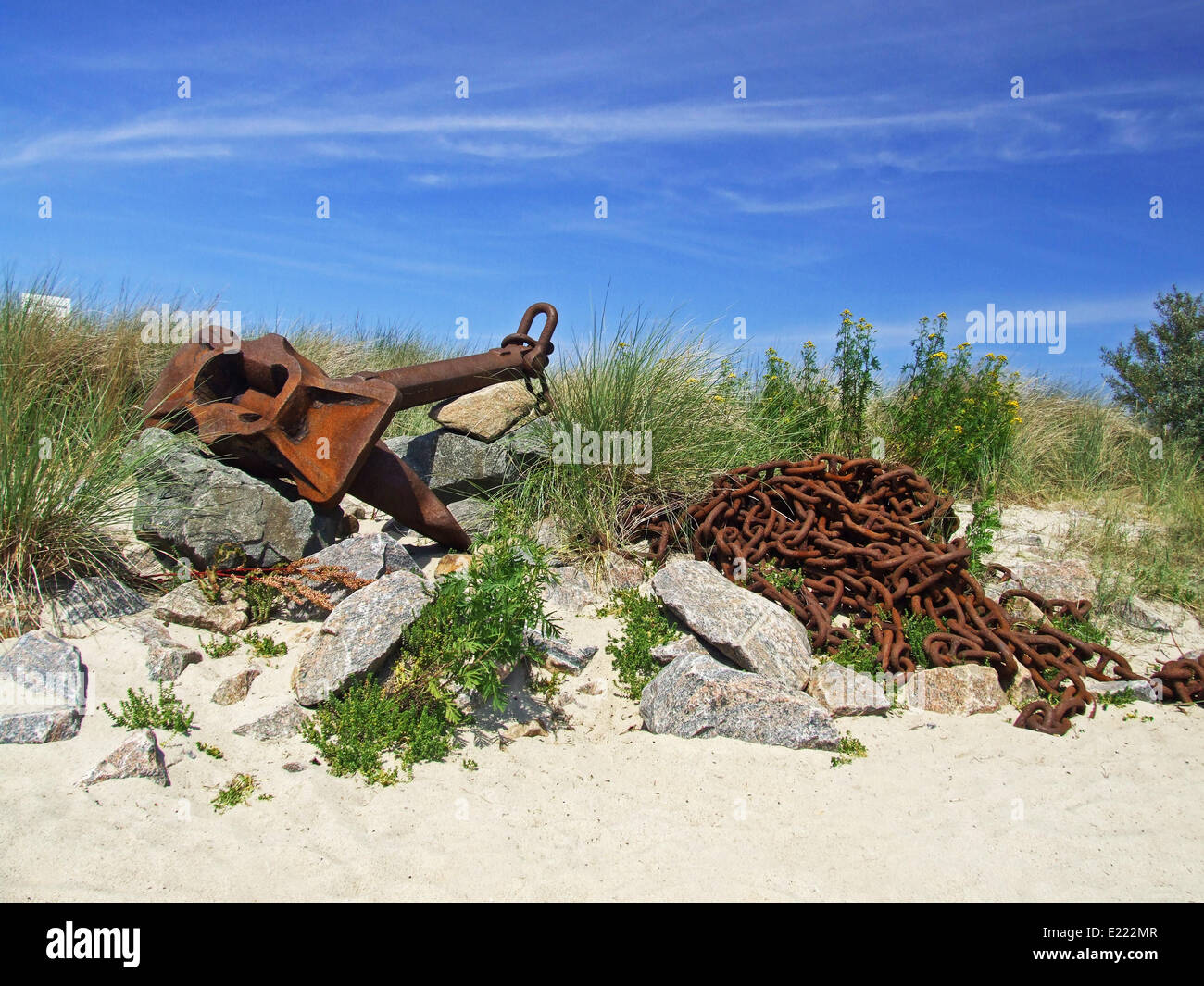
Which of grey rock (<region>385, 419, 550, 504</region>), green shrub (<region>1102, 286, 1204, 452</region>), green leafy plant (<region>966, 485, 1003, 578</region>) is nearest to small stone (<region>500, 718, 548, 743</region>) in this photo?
grey rock (<region>385, 419, 550, 504</region>)

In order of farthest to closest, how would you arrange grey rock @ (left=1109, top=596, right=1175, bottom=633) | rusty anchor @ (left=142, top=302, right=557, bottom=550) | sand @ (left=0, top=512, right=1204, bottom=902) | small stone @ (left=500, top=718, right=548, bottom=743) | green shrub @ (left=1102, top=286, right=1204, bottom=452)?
1. green shrub @ (left=1102, top=286, right=1204, bottom=452)
2. grey rock @ (left=1109, top=596, right=1175, bottom=633)
3. rusty anchor @ (left=142, top=302, right=557, bottom=550)
4. small stone @ (left=500, top=718, right=548, bottom=743)
5. sand @ (left=0, top=512, right=1204, bottom=902)

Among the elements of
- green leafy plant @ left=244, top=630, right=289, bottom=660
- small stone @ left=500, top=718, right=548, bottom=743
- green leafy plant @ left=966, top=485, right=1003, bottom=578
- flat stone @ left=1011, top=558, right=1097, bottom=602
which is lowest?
small stone @ left=500, top=718, right=548, bottom=743

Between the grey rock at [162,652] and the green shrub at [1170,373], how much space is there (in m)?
9.70

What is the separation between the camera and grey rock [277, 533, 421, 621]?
14.1ft

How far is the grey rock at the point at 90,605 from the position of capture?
390 centimetres

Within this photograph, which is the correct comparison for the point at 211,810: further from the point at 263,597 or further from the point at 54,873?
the point at 263,597

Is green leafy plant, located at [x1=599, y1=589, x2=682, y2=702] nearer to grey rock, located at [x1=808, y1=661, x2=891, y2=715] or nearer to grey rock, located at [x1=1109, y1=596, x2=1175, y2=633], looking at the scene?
grey rock, located at [x1=808, y1=661, x2=891, y2=715]

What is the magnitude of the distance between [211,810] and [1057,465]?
7.82m

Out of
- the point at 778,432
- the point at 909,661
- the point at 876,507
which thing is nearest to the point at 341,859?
the point at 909,661

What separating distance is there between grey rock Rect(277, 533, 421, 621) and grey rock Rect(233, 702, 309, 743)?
89 centimetres

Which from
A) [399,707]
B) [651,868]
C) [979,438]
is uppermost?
[979,438]

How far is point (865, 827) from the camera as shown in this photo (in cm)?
306

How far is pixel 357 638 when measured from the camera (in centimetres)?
366

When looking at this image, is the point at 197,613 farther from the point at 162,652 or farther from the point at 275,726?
the point at 275,726
